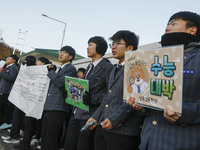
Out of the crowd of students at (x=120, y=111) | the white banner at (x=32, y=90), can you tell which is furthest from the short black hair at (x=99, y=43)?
the white banner at (x=32, y=90)

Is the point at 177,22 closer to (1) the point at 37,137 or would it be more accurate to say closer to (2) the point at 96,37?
(2) the point at 96,37

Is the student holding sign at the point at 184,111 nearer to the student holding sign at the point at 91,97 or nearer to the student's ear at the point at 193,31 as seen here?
the student's ear at the point at 193,31

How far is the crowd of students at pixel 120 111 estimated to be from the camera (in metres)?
1.14

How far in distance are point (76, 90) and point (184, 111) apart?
59.8 inches

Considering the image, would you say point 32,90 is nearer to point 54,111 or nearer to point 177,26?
point 54,111

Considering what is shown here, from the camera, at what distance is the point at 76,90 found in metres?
2.32

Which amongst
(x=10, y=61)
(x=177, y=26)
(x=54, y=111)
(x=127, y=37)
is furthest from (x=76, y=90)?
(x=10, y=61)

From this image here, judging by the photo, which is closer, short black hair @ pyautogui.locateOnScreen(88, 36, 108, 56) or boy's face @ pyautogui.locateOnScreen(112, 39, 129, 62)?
boy's face @ pyautogui.locateOnScreen(112, 39, 129, 62)

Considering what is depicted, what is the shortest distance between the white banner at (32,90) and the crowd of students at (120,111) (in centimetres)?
27

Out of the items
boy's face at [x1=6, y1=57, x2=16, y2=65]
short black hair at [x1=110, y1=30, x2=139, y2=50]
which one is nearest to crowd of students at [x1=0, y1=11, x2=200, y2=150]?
short black hair at [x1=110, y1=30, x2=139, y2=50]

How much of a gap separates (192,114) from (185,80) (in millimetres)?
236

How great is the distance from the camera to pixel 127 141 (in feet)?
5.44

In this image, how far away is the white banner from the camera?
3017 millimetres

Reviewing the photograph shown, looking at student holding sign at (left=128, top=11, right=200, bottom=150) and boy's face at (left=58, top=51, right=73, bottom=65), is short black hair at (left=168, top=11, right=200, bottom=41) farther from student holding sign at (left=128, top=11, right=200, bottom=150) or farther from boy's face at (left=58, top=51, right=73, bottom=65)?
boy's face at (left=58, top=51, right=73, bottom=65)
